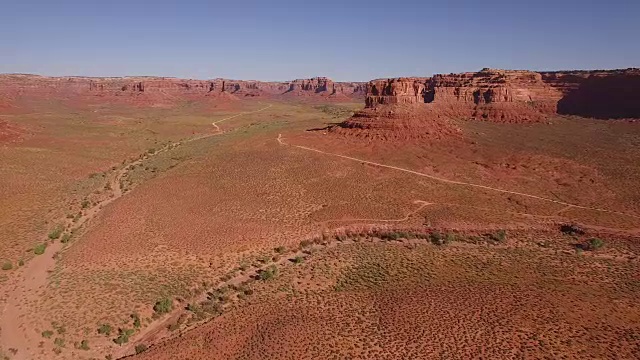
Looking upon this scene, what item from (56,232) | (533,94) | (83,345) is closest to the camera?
(83,345)

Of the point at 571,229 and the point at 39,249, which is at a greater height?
the point at 571,229

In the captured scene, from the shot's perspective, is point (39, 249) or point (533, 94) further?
point (533, 94)

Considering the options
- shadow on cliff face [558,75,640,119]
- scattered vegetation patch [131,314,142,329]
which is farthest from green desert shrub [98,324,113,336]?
shadow on cliff face [558,75,640,119]

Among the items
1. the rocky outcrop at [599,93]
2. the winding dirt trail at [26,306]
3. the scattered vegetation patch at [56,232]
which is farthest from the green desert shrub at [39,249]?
the rocky outcrop at [599,93]

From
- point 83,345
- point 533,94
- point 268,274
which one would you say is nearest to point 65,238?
point 83,345

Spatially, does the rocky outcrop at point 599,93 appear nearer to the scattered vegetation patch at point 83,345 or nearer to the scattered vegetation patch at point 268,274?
the scattered vegetation patch at point 268,274

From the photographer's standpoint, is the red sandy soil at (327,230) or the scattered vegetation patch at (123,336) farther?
the scattered vegetation patch at (123,336)

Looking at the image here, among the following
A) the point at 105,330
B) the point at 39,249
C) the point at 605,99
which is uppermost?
the point at 605,99

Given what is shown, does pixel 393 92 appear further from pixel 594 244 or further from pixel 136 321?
pixel 136 321

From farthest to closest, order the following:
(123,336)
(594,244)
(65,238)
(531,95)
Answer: (531,95) < (65,238) < (594,244) < (123,336)
